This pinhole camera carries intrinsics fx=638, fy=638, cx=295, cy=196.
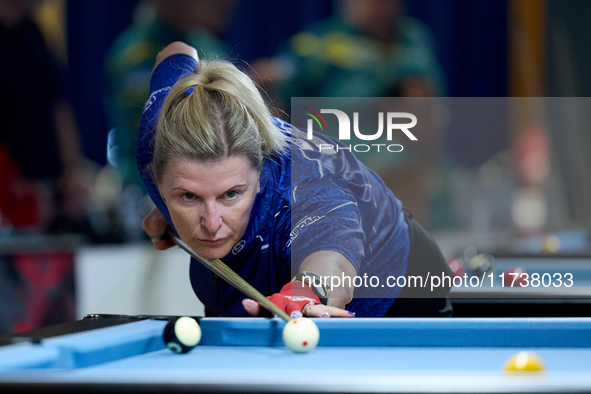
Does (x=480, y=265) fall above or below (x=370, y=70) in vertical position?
below

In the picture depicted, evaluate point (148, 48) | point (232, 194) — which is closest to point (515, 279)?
point (232, 194)

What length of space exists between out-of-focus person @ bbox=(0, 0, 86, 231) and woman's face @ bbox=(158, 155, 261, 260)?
2517 mm

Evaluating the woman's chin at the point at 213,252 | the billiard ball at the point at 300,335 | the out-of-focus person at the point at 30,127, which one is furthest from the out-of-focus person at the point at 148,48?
the billiard ball at the point at 300,335

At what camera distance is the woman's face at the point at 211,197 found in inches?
60.4

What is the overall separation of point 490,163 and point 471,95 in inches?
Result: 25.4

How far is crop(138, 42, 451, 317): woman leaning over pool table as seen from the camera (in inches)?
60.3

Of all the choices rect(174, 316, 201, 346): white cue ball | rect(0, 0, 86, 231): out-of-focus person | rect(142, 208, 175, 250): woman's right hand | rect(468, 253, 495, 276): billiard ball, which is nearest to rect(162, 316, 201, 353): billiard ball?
rect(174, 316, 201, 346): white cue ball

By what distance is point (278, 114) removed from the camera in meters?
2.15

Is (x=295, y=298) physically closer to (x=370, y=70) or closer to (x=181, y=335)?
(x=181, y=335)

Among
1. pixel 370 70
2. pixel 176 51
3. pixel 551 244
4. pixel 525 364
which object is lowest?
pixel 525 364

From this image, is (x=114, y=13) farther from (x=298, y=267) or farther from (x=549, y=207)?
(x=298, y=267)

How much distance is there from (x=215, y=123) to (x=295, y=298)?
47cm

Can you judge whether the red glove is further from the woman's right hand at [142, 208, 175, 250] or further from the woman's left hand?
the woman's right hand at [142, 208, 175, 250]

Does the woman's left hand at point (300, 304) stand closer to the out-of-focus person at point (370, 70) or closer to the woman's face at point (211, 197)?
→ the woman's face at point (211, 197)
